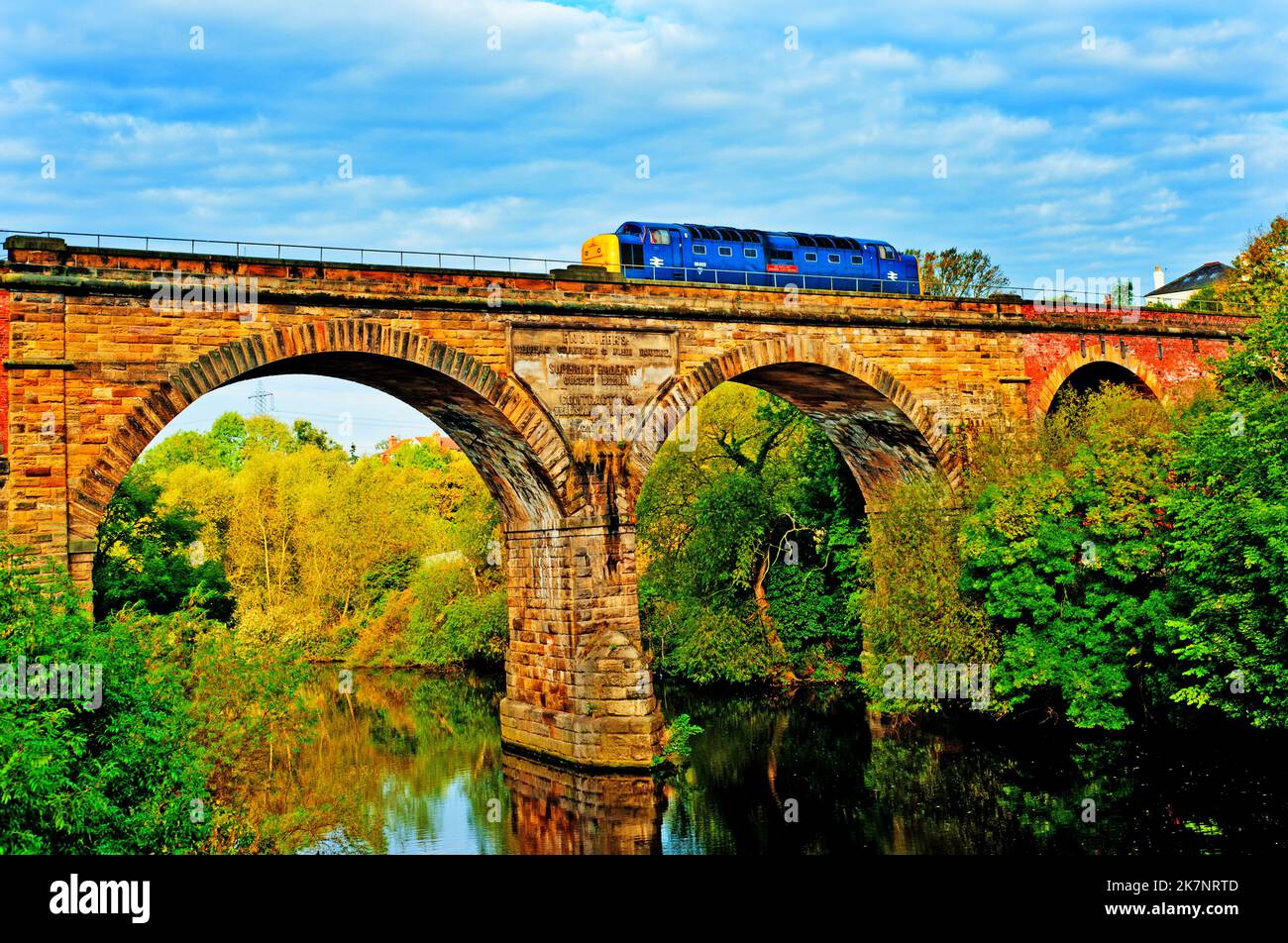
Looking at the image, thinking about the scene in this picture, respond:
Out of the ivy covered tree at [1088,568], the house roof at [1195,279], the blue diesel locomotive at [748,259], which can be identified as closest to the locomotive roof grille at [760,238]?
the blue diesel locomotive at [748,259]

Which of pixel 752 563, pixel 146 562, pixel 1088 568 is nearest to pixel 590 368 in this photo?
pixel 1088 568

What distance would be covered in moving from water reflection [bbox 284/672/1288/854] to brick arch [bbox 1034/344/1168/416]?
335 inches

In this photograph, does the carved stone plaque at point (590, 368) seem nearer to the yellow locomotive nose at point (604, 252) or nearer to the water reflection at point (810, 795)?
the yellow locomotive nose at point (604, 252)

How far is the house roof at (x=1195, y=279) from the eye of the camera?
77.9 meters

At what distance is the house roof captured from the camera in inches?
3066

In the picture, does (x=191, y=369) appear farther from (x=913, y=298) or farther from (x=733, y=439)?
(x=733, y=439)

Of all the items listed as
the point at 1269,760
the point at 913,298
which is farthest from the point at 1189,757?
the point at 913,298

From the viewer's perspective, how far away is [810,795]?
22.1 m

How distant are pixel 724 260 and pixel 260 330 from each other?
1077 centimetres

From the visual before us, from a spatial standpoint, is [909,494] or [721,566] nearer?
[909,494]

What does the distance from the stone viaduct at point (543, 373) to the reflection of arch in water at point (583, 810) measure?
58 cm

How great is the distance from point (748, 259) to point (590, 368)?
5.74 metres

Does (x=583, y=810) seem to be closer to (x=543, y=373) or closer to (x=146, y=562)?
(x=543, y=373)

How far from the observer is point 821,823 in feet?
65.8
